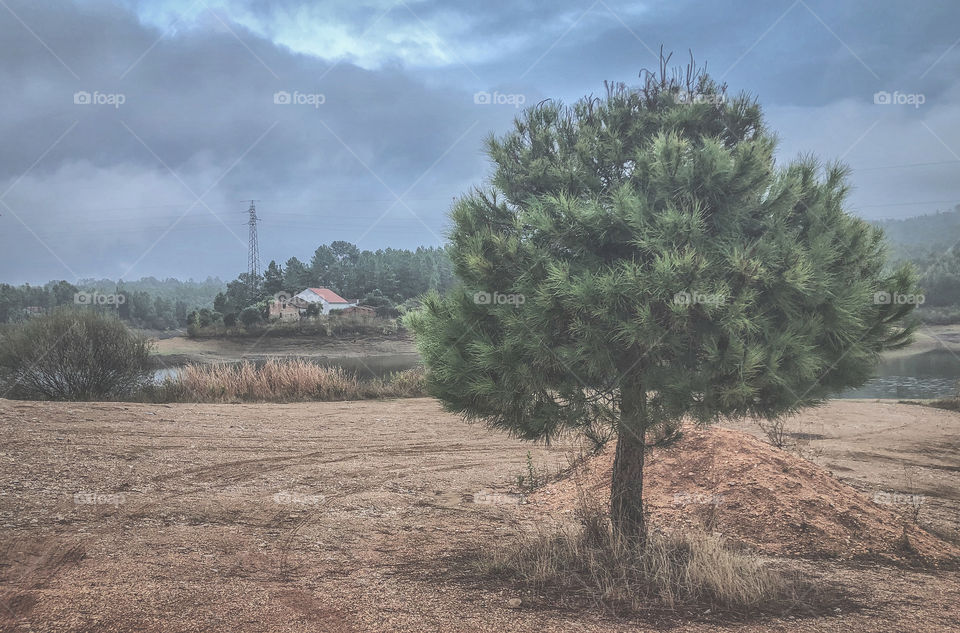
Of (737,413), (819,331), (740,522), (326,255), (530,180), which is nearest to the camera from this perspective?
(819,331)

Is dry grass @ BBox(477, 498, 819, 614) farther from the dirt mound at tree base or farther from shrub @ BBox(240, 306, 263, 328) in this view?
shrub @ BBox(240, 306, 263, 328)

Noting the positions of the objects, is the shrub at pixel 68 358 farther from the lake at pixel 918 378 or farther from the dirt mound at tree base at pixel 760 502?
the lake at pixel 918 378

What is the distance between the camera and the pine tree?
4590 millimetres

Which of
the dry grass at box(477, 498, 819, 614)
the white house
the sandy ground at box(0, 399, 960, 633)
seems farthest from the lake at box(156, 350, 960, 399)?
the dry grass at box(477, 498, 819, 614)

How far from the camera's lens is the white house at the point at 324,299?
65562 mm

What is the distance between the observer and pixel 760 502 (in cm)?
791

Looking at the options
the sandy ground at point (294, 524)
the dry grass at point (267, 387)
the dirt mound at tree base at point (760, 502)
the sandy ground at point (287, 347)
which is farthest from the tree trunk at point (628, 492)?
the sandy ground at point (287, 347)

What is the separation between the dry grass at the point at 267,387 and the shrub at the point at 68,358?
4.32 feet

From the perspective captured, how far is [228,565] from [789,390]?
5434 mm

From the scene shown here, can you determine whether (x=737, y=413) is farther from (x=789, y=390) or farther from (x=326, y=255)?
(x=326, y=255)

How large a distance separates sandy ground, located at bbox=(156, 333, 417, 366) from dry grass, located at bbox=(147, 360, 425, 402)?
30975 millimetres

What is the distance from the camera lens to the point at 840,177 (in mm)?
5191

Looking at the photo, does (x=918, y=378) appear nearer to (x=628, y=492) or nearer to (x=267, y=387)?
(x=267, y=387)

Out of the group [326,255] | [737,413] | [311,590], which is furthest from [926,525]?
[326,255]
